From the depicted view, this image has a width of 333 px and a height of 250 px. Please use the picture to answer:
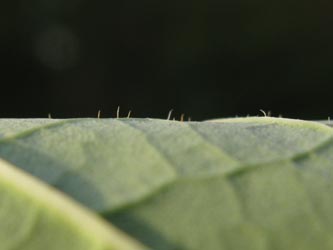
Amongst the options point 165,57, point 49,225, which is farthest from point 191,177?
point 165,57

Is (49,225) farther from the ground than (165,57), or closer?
farther from the ground

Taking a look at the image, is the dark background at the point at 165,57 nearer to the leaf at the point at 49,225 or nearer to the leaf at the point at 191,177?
the leaf at the point at 191,177

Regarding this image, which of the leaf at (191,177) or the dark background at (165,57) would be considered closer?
the leaf at (191,177)

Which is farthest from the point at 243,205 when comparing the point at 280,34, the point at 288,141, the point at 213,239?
the point at 280,34

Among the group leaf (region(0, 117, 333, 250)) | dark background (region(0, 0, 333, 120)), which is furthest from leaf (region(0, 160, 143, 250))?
dark background (region(0, 0, 333, 120))

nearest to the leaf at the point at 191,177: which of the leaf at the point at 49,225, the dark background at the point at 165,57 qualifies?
the leaf at the point at 49,225

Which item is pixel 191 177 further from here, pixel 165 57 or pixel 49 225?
pixel 165 57
